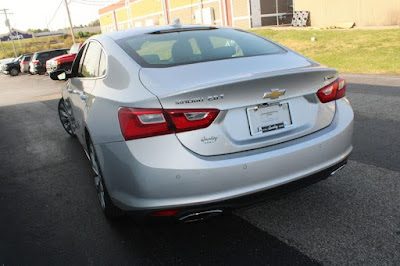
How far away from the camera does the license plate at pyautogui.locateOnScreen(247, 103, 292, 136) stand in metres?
2.44

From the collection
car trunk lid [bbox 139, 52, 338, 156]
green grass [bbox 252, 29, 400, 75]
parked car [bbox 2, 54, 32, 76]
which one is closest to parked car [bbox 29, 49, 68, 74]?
parked car [bbox 2, 54, 32, 76]

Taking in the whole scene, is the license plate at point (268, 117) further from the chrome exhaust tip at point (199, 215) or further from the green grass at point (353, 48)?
A: the green grass at point (353, 48)

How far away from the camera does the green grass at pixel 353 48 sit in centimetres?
1164

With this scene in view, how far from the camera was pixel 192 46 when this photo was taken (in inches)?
130

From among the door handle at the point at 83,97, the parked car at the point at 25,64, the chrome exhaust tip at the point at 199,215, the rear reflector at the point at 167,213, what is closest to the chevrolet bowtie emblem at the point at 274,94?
the chrome exhaust tip at the point at 199,215

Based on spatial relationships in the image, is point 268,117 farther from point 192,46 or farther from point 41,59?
point 41,59

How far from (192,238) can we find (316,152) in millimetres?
1147

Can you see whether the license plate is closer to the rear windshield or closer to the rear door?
the rear windshield

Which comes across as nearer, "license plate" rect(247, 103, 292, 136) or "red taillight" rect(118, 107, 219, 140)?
"red taillight" rect(118, 107, 219, 140)

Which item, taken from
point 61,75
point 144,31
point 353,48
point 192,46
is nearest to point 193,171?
point 192,46

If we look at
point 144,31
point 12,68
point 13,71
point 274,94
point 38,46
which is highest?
point 144,31

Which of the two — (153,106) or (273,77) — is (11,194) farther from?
(273,77)

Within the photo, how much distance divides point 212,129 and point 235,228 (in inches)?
40.2

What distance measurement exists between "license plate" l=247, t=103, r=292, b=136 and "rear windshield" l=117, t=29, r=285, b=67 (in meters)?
0.68
